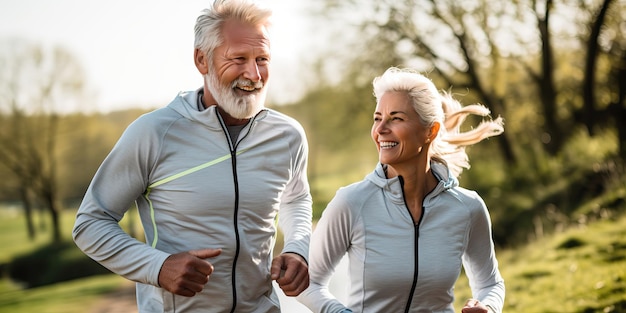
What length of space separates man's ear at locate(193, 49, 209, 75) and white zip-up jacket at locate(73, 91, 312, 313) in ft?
0.34

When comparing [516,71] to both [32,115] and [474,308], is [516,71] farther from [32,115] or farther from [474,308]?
[474,308]

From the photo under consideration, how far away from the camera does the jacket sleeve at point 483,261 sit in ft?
8.87

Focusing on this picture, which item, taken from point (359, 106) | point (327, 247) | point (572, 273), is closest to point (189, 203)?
point (327, 247)

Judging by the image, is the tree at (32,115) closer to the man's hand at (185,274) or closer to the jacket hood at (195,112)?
the jacket hood at (195,112)

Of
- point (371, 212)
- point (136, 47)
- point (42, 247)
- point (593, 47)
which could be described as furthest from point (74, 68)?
point (371, 212)

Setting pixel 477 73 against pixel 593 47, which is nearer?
pixel 593 47

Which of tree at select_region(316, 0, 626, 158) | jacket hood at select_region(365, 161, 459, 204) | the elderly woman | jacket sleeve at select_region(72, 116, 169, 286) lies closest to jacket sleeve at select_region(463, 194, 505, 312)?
the elderly woman

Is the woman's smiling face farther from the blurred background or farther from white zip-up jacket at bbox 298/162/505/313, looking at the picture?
the blurred background

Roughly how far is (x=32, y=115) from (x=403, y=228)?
1667cm

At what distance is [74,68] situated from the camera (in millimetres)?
18391

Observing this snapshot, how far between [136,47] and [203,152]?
704 inches

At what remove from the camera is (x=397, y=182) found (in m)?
2.64

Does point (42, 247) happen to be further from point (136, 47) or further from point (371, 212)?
point (371, 212)

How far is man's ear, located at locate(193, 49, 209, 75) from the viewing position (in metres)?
2.40
